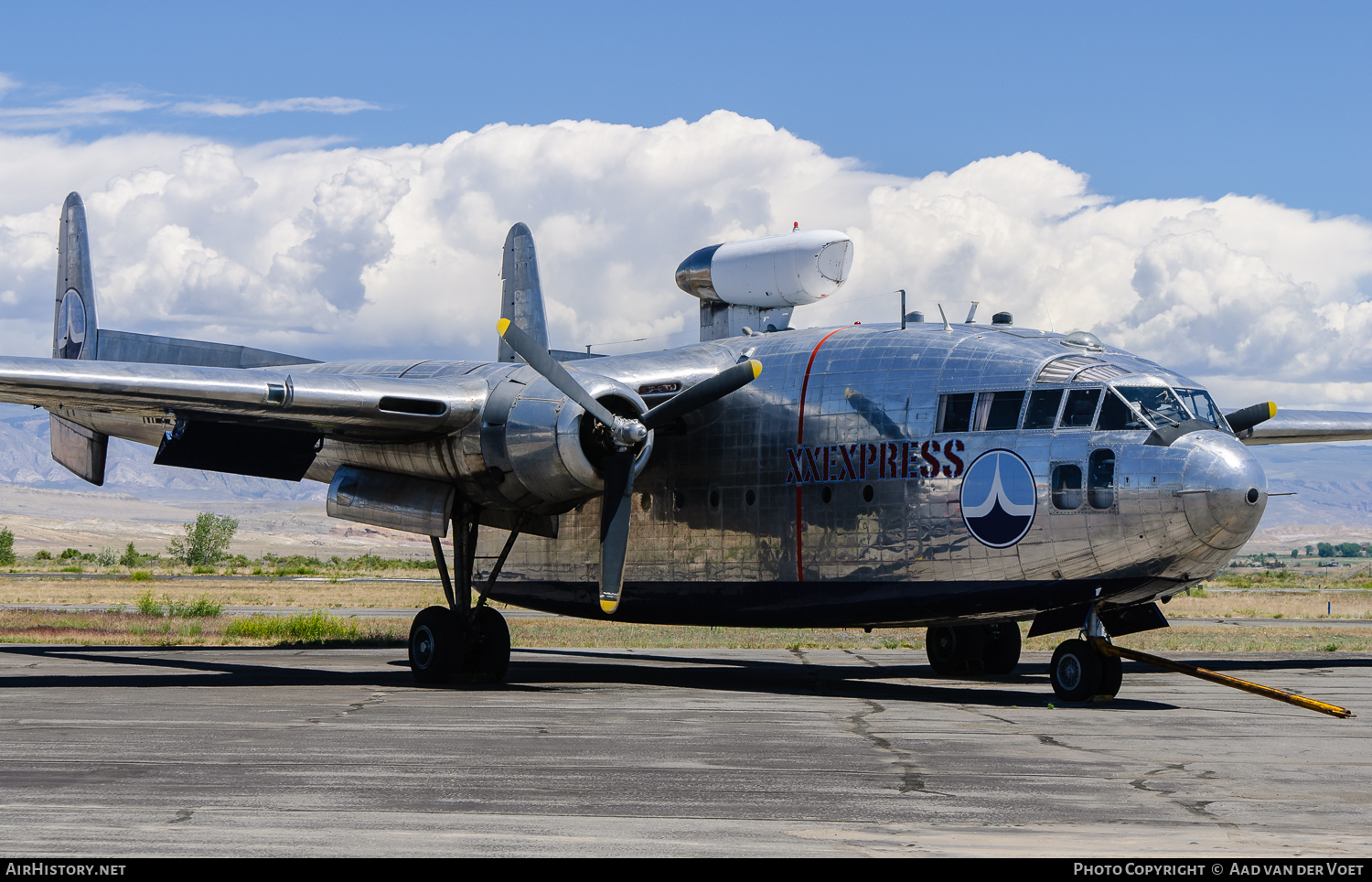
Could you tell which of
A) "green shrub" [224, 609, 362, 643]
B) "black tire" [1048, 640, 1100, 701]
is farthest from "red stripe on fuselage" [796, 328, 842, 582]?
"green shrub" [224, 609, 362, 643]

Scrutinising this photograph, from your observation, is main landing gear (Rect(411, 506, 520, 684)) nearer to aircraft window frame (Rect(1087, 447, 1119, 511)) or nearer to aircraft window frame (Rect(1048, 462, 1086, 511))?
aircraft window frame (Rect(1048, 462, 1086, 511))

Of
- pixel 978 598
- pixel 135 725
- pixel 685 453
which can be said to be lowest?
pixel 135 725

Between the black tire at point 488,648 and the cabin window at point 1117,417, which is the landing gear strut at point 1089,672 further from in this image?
the black tire at point 488,648

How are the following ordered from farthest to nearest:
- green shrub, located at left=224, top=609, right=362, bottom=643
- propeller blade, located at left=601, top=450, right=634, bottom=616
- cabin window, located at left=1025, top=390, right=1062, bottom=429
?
green shrub, located at left=224, top=609, right=362, bottom=643
propeller blade, located at left=601, top=450, right=634, bottom=616
cabin window, located at left=1025, top=390, right=1062, bottom=429

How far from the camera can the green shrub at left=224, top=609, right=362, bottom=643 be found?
96.1ft

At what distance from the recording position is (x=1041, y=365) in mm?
15789

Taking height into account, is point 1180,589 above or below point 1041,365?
below

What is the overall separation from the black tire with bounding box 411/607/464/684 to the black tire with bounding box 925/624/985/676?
7.32 m

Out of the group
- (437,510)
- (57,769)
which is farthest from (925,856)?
(437,510)

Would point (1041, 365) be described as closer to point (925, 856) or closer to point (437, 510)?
point (437, 510)

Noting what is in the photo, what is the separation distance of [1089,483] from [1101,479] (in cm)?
14

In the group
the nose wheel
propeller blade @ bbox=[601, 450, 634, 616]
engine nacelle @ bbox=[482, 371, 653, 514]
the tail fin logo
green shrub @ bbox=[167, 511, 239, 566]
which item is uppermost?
the tail fin logo

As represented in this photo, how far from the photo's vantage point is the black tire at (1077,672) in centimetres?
1535
